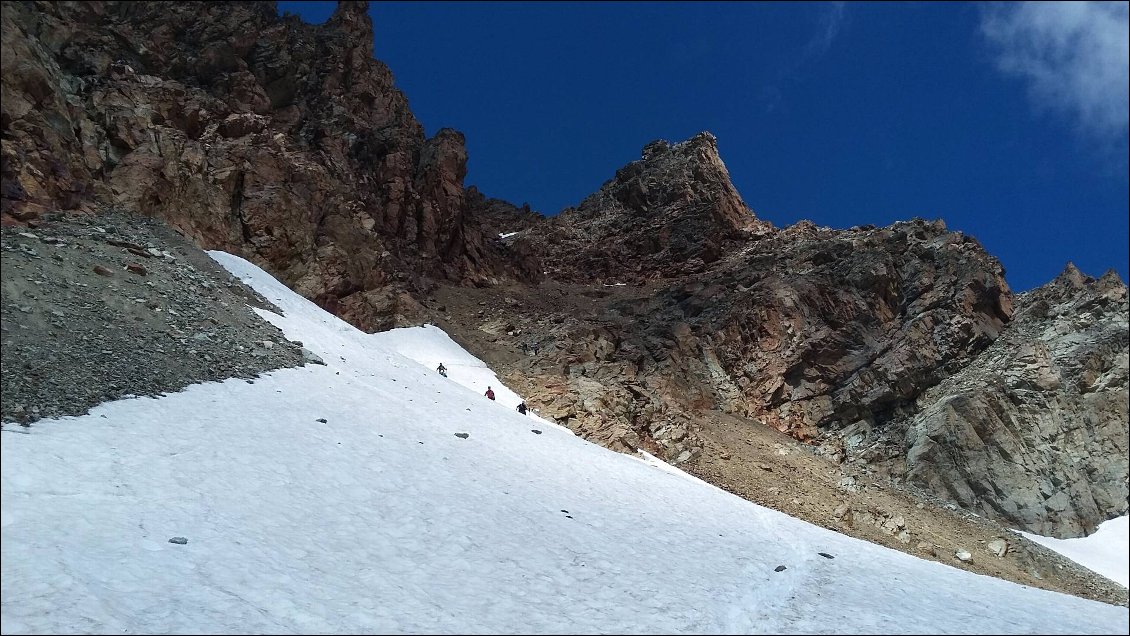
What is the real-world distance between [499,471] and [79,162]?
2351 centimetres

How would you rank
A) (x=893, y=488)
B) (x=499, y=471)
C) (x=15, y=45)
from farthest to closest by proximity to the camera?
(x=893, y=488) → (x=15, y=45) → (x=499, y=471)

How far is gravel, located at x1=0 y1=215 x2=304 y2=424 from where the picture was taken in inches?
524

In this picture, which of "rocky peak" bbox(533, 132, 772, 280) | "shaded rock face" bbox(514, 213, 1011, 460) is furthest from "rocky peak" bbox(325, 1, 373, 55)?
"shaded rock face" bbox(514, 213, 1011, 460)

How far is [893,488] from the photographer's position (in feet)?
107

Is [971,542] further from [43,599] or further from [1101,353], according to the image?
[43,599]

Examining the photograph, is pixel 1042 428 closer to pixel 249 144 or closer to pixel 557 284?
pixel 557 284

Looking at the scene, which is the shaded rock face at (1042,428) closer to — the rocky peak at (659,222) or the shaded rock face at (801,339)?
the shaded rock face at (801,339)

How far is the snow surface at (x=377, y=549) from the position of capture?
8.11 metres

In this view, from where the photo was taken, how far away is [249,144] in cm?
3872

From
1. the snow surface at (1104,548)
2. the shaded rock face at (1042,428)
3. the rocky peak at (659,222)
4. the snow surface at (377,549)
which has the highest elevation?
the rocky peak at (659,222)

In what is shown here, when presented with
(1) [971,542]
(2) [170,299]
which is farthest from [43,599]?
(1) [971,542]

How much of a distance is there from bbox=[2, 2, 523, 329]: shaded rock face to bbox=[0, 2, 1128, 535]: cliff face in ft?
0.49

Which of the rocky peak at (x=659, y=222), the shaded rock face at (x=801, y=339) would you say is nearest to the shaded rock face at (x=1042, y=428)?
the shaded rock face at (x=801, y=339)

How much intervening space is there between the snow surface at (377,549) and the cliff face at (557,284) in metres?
13.9
